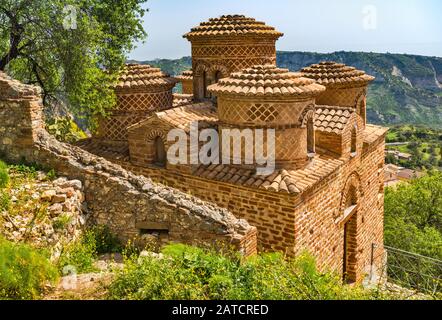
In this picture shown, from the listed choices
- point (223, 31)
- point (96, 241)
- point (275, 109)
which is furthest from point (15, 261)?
point (223, 31)

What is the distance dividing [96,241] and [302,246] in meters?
4.11

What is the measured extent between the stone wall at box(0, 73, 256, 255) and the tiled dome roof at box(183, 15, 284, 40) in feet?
20.6

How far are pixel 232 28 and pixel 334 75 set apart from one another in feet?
10.3

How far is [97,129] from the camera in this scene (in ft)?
38.9

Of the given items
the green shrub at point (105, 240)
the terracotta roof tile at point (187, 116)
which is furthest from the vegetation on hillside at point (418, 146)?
the green shrub at point (105, 240)

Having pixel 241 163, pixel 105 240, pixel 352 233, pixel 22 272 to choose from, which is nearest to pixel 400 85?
pixel 352 233

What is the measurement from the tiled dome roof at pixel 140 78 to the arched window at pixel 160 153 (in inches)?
78.7

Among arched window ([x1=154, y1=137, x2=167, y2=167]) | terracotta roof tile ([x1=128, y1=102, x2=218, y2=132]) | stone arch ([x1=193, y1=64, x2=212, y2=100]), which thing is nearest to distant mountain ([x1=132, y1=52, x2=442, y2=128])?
stone arch ([x1=193, y1=64, x2=212, y2=100])

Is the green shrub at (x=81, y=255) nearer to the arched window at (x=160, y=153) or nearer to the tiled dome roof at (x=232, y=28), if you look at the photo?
the arched window at (x=160, y=153)

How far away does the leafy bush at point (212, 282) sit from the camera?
14.5ft

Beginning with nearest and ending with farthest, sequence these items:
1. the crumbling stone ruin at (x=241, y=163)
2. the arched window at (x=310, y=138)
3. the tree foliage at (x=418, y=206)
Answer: the crumbling stone ruin at (x=241, y=163), the arched window at (x=310, y=138), the tree foliage at (x=418, y=206)

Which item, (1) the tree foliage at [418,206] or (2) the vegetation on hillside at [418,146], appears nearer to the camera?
(1) the tree foliage at [418,206]

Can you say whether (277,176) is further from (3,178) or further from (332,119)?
(3,178)
